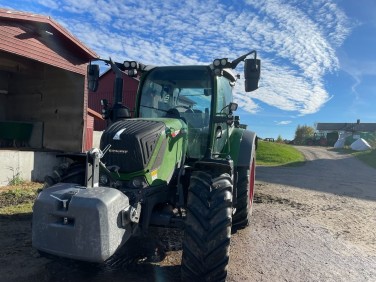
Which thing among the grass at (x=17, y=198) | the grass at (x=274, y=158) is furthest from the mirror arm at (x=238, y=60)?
the grass at (x=274, y=158)

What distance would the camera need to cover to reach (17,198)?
25.3 feet

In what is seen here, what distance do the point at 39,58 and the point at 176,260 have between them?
26.4 feet

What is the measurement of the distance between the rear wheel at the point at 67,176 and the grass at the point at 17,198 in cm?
287

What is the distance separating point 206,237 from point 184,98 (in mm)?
2320

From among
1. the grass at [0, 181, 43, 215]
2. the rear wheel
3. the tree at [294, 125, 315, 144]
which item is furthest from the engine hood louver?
the tree at [294, 125, 315, 144]

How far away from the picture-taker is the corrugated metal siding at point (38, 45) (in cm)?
910

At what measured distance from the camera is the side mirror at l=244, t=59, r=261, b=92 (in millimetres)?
4250

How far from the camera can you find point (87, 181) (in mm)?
3188

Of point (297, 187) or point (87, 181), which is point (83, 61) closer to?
point (297, 187)

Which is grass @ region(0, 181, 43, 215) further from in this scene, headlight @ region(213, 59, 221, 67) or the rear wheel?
headlight @ region(213, 59, 221, 67)

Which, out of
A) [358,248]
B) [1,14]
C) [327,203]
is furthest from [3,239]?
[327,203]

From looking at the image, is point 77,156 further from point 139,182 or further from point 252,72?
point 252,72

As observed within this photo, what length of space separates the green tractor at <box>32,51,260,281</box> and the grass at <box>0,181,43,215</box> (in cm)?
305

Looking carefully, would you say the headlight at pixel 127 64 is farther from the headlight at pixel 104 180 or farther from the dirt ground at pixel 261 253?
the dirt ground at pixel 261 253
